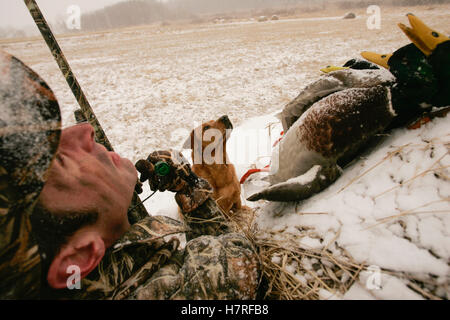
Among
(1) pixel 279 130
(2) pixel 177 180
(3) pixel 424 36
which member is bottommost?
(1) pixel 279 130

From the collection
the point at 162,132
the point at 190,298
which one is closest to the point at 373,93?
the point at 190,298

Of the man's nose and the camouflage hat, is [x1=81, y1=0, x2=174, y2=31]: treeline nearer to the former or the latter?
the man's nose

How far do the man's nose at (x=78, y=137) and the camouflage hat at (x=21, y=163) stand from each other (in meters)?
0.26

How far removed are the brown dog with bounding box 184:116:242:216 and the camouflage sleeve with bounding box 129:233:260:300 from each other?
3.93ft

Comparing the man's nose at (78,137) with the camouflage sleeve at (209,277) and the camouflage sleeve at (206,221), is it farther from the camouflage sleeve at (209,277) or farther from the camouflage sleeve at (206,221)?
the camouflage sleeve at (206,221)

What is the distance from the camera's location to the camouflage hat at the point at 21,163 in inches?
23.2

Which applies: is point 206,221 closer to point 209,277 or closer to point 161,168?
point 161,168

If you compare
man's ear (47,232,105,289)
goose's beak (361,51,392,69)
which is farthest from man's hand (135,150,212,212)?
goose's beak (361,51,392,69)

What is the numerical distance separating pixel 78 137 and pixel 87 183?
23 centimetres

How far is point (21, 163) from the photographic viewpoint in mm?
614

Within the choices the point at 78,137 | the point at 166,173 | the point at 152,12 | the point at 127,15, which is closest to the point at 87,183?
the point at 78,137

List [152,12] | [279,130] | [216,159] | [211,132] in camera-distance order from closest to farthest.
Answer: [211,132] → [216,159] → [279,130] → [152,12]

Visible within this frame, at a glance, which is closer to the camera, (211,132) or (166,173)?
(166,173)

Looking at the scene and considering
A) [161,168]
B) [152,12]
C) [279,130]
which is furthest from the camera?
[152,12]
